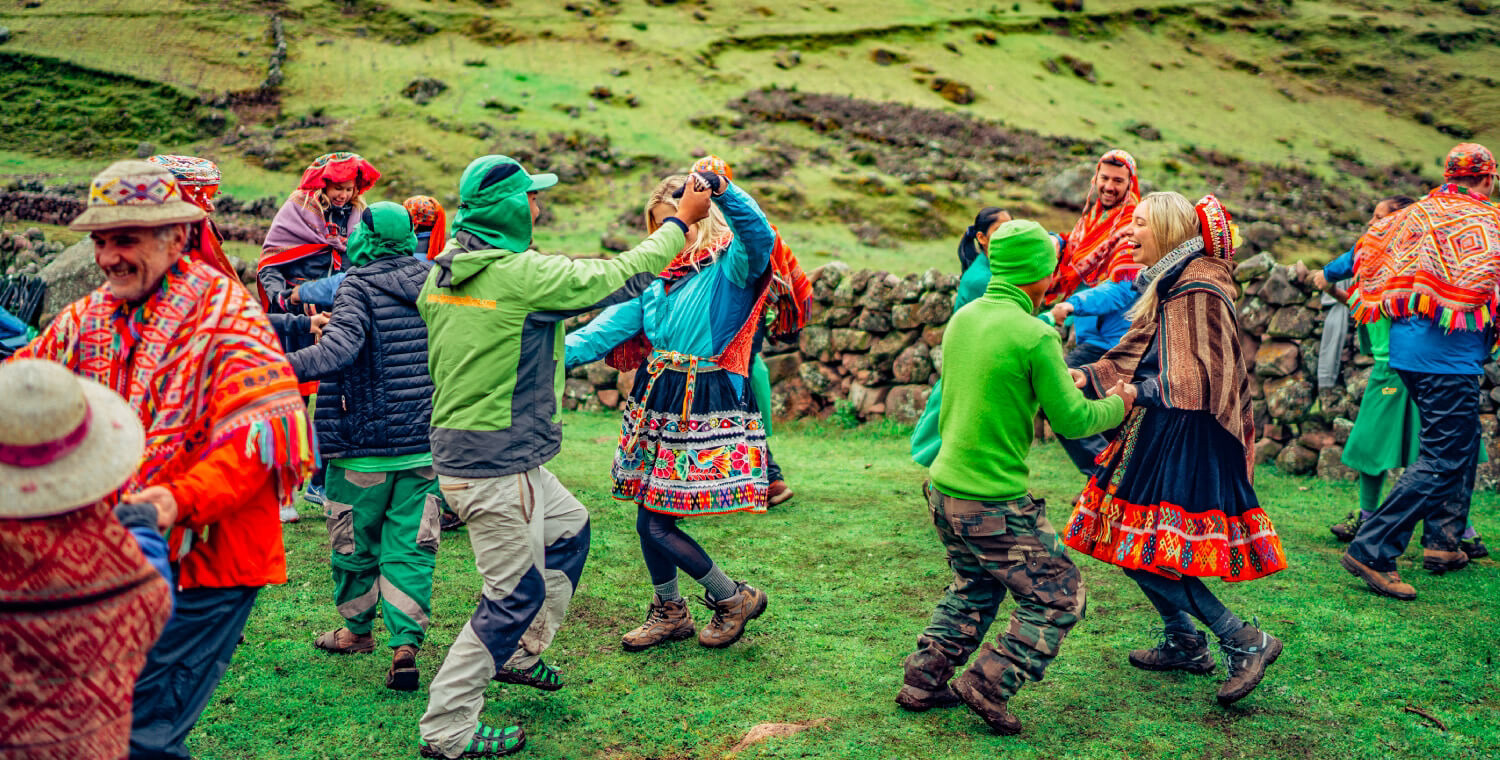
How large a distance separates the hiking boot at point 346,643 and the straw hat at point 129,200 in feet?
7.45

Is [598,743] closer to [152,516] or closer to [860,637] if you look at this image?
[860,637]

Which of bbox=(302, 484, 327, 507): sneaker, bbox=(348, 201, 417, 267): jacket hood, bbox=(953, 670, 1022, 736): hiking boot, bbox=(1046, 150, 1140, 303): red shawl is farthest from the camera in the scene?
bbox=(302, 484, 327, 507): sneaker

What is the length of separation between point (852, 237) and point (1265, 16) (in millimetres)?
38506

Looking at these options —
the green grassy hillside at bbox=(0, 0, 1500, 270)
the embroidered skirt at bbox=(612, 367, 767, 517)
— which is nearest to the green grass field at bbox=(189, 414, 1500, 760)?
the embroidered skirt at bbox=(612, 367, 767, 517)

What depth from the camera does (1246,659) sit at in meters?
3.66

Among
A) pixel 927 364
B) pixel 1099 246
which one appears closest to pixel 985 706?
pixel 1099 246

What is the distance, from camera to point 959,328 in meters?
3.50

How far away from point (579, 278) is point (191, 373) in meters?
1.16

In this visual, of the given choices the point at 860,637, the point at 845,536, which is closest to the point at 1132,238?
the point at 860,637

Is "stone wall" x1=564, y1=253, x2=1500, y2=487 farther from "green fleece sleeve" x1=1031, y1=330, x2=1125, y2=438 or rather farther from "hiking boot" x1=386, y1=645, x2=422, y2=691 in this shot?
"hiking boot" x1=386, y1=645, x2=422, y2=691

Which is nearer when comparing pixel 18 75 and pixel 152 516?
pixel 152 516

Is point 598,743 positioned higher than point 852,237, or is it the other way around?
point 598,743

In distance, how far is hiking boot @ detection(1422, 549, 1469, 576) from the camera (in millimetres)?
5250

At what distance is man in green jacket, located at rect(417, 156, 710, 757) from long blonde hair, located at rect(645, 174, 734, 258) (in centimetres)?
72
